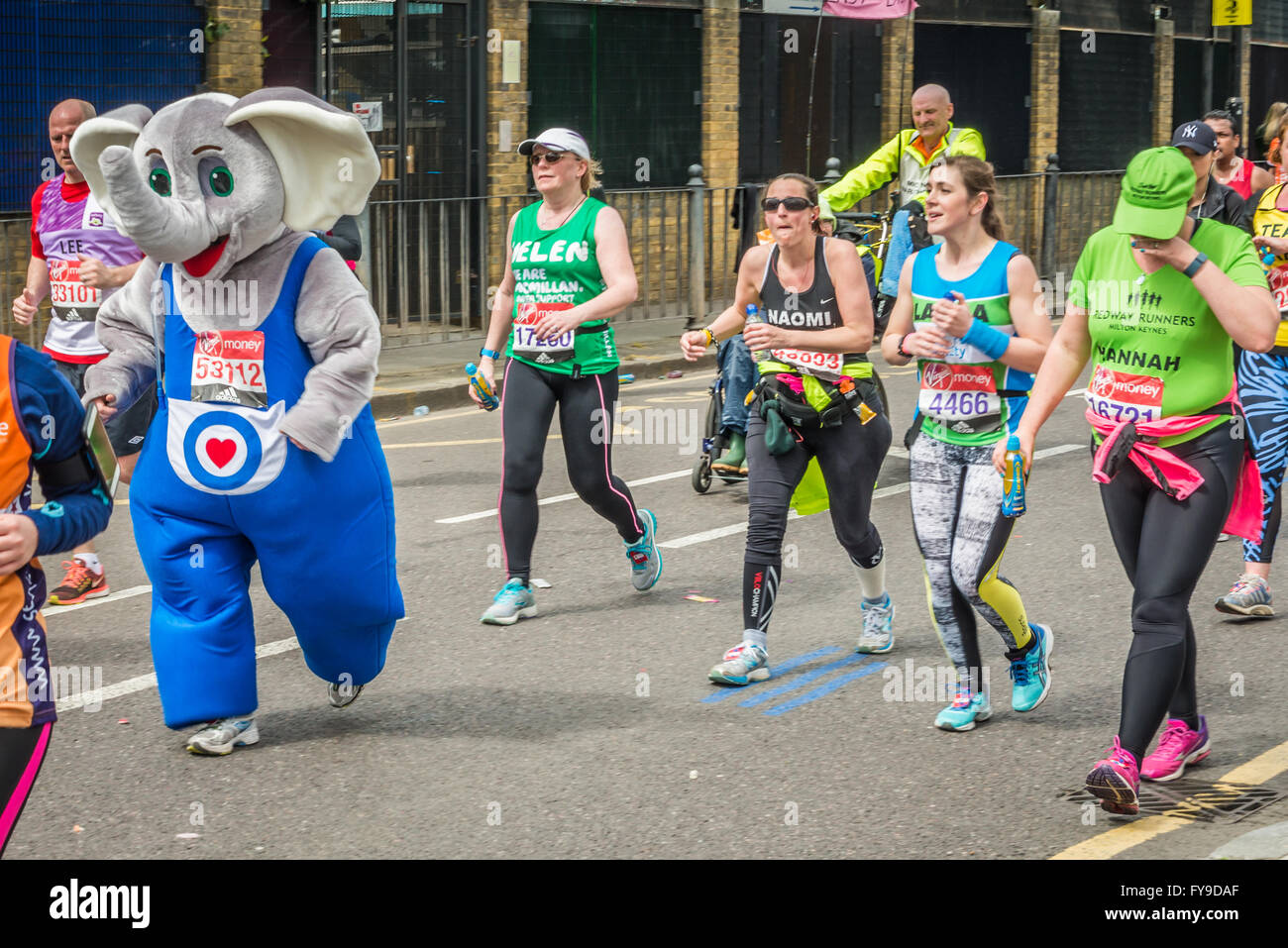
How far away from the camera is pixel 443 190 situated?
16828 millimetres

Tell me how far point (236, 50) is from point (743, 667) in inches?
399

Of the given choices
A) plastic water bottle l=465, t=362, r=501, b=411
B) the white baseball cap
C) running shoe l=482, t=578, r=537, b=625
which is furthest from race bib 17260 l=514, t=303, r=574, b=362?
running shoe l=482, t=578, r=537, b=625

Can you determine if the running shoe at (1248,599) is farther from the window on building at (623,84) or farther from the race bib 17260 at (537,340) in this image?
the window on building at (623,84)

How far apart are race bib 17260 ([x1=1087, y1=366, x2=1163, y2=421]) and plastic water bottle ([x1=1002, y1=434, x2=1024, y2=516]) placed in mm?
265

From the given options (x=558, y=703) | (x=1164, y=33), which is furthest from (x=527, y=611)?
(x=1164, y=33)

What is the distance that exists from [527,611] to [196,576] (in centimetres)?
223

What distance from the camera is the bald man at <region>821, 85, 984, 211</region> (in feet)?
32.7

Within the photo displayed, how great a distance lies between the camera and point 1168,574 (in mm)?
4930

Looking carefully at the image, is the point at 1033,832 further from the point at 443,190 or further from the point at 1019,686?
the point at 443,190

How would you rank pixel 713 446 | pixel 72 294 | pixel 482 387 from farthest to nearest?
pixel 713 446, pixel 72 294, pixel 482 387

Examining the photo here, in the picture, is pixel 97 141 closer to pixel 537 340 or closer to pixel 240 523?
pixel 240 523

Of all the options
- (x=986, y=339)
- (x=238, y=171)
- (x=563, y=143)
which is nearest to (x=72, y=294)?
(x=563, y=143)

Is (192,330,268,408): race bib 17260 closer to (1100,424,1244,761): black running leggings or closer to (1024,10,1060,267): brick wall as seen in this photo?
(1100,424,1244,761): black running leggings

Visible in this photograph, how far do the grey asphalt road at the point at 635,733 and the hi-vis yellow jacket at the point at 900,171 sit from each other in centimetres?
233
